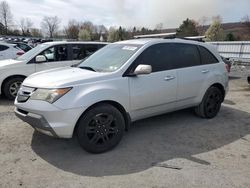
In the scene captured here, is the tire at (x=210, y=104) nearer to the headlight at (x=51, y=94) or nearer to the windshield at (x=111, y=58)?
the windshield at (x=111, y=58)

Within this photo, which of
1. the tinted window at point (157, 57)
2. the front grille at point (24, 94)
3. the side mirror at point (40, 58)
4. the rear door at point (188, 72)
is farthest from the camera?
the side mirror at point (40, 58)

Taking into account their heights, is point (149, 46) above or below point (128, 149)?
above

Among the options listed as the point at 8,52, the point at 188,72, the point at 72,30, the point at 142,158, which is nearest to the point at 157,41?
the point at 188,72

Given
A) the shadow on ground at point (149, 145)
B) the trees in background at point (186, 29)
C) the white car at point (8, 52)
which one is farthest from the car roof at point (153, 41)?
the trees in background at point (186, 29)

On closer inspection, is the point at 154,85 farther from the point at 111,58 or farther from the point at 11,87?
the point at 11,87

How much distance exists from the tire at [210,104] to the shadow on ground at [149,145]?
140 millimetres

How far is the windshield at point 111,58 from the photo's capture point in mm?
4461

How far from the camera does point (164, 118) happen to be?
19.2 feet

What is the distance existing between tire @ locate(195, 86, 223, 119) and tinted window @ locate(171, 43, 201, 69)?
77 centimetres

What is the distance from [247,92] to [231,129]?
4415 mm

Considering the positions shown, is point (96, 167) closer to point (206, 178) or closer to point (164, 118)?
point (206, 178)

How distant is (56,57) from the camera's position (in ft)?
25.8

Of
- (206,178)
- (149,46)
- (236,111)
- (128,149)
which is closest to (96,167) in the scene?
(128,149)

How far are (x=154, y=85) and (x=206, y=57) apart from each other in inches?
68.5
